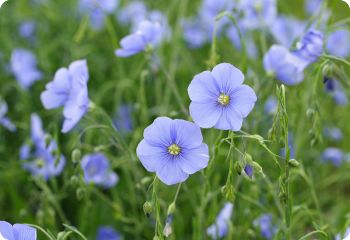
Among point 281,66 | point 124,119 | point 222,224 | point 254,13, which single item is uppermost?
point 281,66

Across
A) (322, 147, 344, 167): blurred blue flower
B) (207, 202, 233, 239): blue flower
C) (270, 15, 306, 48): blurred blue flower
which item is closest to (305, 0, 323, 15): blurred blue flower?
(270, 15, 306, 48): blurred blue flower

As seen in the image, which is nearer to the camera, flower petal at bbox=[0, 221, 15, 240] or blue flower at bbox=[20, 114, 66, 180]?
flower petal at bbox=[0, 221, 15, 240]

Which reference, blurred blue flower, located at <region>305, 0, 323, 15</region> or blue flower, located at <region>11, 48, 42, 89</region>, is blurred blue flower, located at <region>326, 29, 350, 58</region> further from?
blue flower, located at <region>11, 48, 42, 89</region>

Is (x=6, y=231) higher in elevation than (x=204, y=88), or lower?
lower

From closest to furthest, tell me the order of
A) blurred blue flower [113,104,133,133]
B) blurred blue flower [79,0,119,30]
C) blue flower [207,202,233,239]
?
blue flower [207,202,233,239] < blurred blue flower [113,104,133,133] < blurred blue flower [79,0,119,30]

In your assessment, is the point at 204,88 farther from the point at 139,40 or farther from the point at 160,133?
the point at 139,40

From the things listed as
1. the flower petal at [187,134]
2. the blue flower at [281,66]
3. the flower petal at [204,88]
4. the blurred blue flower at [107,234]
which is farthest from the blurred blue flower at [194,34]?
the flower petal at [187,134]

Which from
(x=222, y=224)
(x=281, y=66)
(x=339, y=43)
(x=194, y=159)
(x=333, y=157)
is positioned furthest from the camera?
(x=339, y=43)

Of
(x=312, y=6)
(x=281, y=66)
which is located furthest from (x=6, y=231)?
(x=312, y=6)
